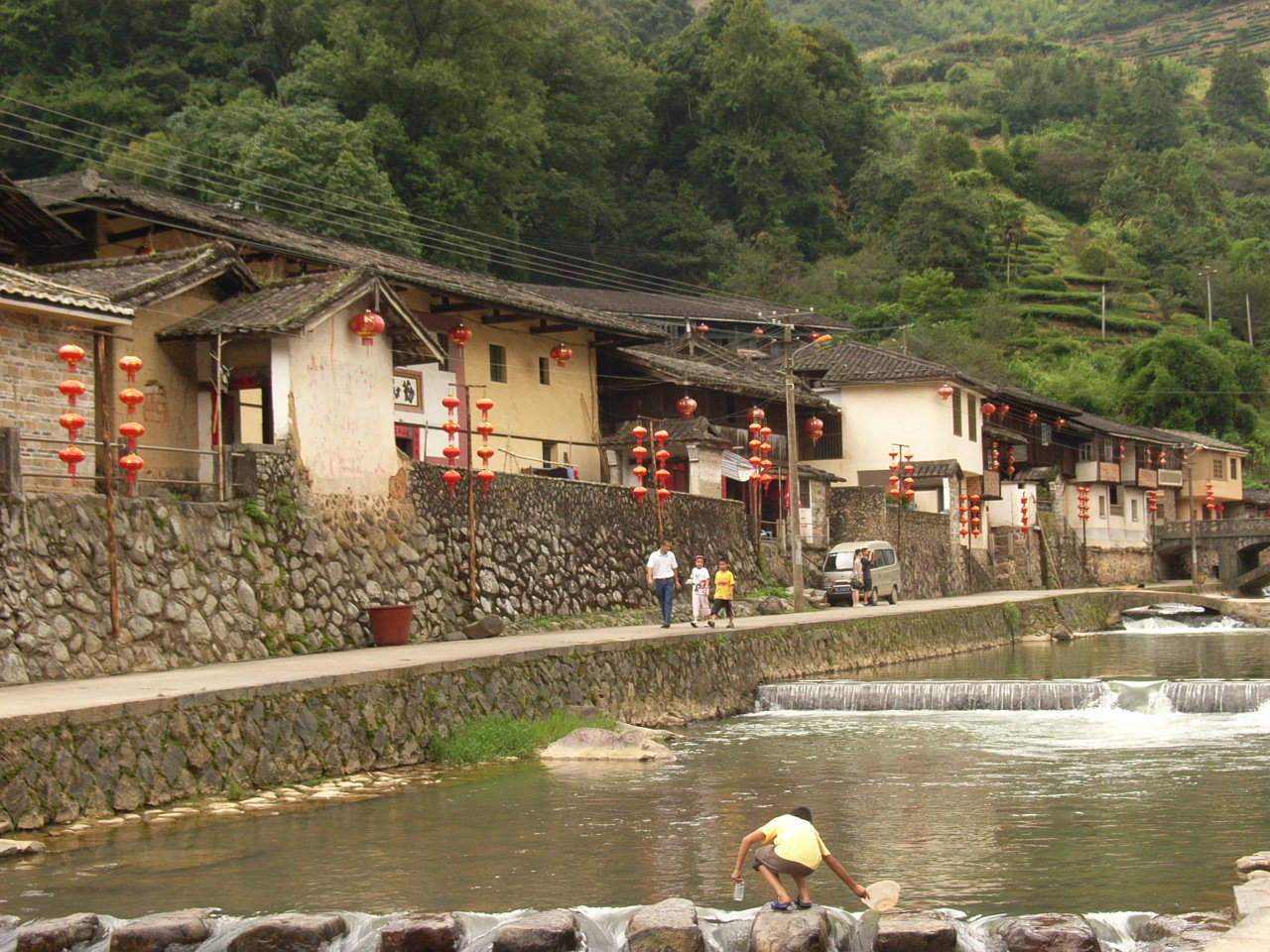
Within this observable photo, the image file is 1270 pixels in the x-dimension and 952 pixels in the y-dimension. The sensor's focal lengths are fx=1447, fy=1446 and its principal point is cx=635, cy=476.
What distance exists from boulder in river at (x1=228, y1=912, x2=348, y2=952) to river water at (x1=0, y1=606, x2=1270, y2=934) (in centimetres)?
89

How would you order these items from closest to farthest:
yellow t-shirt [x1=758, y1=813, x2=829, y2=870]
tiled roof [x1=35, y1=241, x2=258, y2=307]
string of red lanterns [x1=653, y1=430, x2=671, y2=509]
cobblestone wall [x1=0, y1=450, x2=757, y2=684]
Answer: yellow t-shirt [x1=758, y1=813, x2=829, y2=870] → cobblestone wall [x1=0, y1=450, x2=757, y2=684] → tiled roof [x1=35, y1=241, x2=258, y2=307] → string of red lanterns [x1=653, y1=430, x2=671, y2=509]

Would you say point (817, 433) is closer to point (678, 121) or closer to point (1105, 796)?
point (1105, 796)

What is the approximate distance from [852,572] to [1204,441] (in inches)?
1605

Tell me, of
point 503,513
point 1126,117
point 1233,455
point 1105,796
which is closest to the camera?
point 1105,796

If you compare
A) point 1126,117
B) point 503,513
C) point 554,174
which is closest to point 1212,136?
point 1126,117

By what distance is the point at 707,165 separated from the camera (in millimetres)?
78562

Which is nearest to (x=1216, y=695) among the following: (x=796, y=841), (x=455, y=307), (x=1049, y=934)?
(x=1049, y=934)

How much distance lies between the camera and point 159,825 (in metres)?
13.3

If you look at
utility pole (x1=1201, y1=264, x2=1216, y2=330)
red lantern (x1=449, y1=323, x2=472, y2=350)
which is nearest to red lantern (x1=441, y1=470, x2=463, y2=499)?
red lantern (x1=449, y1=323, x2=472, y2=350)

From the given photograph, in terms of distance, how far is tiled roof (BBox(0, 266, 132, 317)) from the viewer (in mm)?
18141

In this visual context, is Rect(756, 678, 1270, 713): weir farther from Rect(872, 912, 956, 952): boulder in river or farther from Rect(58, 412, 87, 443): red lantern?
Rect(872, 912, 956, 952): boulder in river

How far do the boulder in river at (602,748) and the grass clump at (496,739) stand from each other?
0.32 meters

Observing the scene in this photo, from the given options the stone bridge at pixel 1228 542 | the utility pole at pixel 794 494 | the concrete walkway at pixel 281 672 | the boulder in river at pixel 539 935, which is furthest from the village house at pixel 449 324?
the stone bridge at pixel 1228 542

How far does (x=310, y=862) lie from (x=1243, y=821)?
28.3ft
